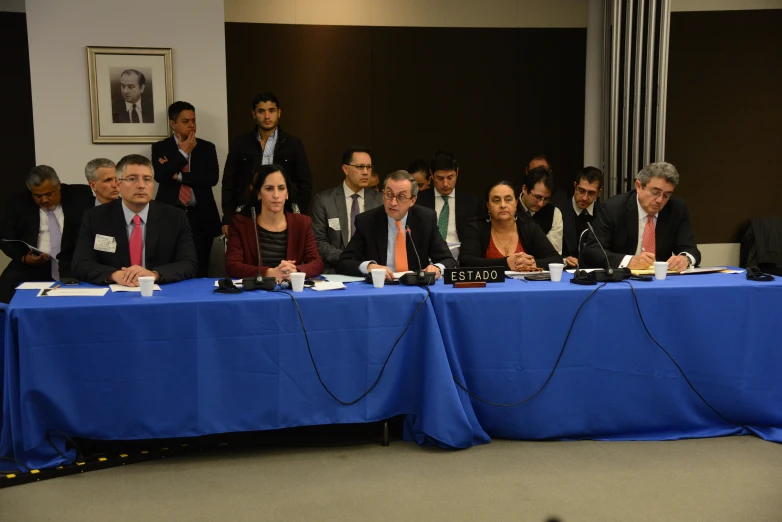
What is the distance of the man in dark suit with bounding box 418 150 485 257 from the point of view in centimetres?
461

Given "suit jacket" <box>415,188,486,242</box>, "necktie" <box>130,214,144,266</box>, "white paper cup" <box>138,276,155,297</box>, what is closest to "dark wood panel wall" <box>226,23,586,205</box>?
"suit jacket" <box>415,188,486,242</box>

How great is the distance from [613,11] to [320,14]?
217 cm

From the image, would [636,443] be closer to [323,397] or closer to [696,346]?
[696,346]

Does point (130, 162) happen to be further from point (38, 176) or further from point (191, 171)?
point (191, 171)

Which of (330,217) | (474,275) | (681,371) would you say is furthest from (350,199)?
(681,371)

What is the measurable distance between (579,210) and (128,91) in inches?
114

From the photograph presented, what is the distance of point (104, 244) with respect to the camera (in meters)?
3.41

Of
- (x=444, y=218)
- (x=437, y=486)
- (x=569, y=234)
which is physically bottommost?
(x=437, y=486)

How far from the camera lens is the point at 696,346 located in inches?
123

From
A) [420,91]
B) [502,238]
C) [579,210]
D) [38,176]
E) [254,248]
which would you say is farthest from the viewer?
[420,91]

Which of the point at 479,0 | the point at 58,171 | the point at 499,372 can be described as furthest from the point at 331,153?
the point at 499,372

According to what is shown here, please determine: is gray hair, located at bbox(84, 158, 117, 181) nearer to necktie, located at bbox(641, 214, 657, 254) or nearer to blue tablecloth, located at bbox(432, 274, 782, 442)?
blue tablecloth, located at bbox(432, 274, 782, 442)

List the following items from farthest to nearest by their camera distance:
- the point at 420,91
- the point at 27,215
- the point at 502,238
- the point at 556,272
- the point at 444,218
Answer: the point at 420,91 < the point at 444,218 < the point at 27,215 < the point at 502,238 < the point at 556,272

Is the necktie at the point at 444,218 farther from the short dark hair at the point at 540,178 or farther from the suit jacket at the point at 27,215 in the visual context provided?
the suit jacket at the point at 27,215
